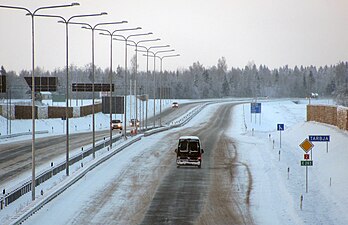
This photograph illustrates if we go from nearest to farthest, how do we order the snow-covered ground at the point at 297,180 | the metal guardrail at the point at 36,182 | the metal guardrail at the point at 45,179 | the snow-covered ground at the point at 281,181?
the metal guardrail at the point at 45,179 < the snow-covered ground at the point at 281,181 < the snow-covered ground at the point at 297,180 < the metal guardrail at the point at 36,182

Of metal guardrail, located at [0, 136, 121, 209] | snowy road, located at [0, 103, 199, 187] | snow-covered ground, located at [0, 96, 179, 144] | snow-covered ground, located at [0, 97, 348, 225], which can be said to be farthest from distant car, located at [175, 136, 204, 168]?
snow-covered ground, located at [0, 96, 179, 144]

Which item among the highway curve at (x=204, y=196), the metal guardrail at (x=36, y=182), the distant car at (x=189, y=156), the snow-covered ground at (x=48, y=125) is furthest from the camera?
the snow-covered ground at (x=48, y=125)

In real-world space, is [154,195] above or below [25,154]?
above

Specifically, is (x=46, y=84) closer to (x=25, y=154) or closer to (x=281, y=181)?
(x=25, y=154)

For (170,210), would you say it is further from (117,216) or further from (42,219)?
(42,219)

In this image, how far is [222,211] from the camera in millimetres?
25828

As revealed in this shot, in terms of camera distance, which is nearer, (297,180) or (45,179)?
(45,179)

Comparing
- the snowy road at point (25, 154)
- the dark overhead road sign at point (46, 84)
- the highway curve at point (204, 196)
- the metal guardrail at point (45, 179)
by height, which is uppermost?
the dark overhead road sign at point (46, 84)

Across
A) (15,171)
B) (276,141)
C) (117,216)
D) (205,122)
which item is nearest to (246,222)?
(117,216)

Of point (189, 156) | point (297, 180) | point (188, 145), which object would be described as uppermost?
point (188, 145)

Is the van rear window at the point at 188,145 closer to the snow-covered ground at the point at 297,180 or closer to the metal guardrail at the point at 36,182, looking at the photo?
the snow-covered ground at the point at 297,180

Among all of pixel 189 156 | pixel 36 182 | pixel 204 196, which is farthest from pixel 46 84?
pixel 204 196

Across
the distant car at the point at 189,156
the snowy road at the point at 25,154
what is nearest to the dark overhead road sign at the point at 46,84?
the snowy road at the point at 25,154

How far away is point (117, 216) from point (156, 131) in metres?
51.1
